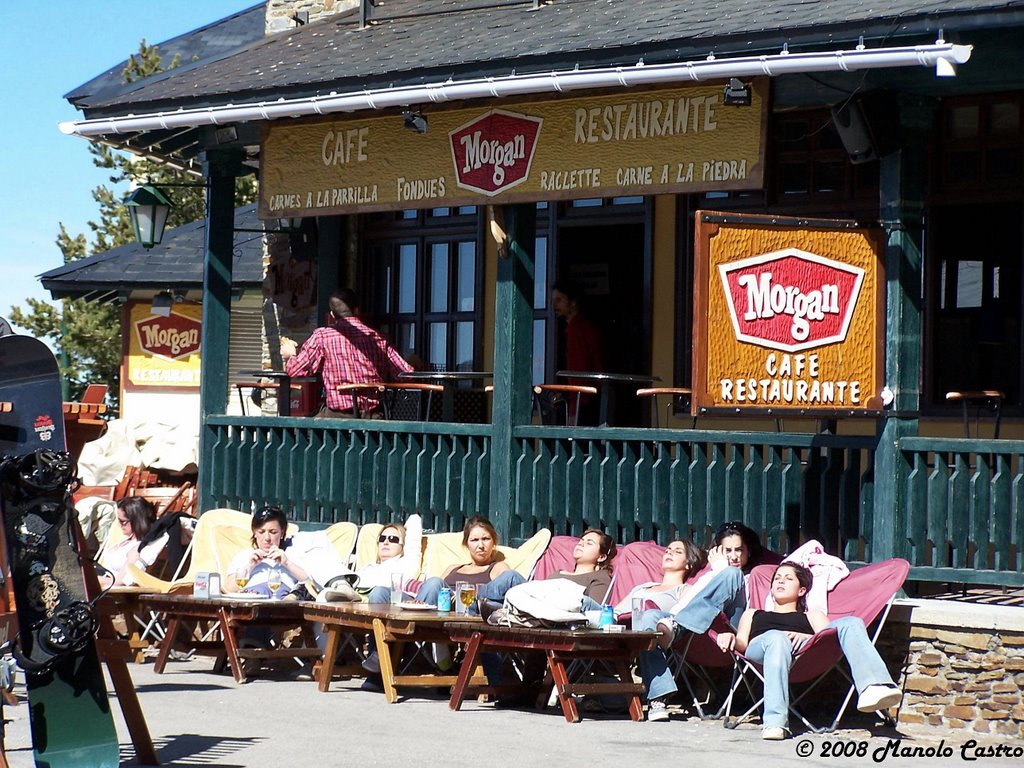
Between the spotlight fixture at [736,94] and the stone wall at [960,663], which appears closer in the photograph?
the stone wall at [960,663]

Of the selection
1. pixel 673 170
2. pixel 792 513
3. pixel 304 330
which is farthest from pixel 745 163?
pixel 304 330

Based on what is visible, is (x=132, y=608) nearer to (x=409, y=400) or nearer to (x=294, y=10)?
(x=409, y=400)

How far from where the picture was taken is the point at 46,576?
7.19 metres

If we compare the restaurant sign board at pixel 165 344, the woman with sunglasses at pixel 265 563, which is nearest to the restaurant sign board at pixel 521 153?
the woman with sunglasses at pixel 265 563

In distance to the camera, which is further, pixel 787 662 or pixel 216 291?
pixel 216 291

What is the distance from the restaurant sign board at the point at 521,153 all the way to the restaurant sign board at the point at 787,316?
0.71 m

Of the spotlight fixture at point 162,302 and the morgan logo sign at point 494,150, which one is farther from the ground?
the morgan logo sign at point 494,150

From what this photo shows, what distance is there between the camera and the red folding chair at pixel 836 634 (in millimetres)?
9039

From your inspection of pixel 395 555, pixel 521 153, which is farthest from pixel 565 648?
pixel 521 153

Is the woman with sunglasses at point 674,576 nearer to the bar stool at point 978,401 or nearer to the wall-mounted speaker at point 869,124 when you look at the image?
the bar stool at point 978,401

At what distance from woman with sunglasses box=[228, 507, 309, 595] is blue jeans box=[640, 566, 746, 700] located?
2851 millimetres

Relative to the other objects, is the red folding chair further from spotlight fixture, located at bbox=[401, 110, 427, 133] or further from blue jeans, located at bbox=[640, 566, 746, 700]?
spotlight fixture, located at bbox=[401, 110, 427, 133]

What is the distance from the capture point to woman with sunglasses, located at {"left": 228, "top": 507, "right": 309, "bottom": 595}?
11367mm

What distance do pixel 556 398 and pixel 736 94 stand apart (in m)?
3.55
